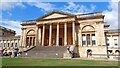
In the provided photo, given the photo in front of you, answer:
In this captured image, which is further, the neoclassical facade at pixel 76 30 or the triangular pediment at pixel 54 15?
the triangular pediment at pixel 54 15

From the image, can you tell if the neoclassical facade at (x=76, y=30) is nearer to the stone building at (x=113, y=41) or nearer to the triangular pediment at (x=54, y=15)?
the triangular pediment at (x=54, y=15)

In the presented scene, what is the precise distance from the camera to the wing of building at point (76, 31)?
38750 millimetres

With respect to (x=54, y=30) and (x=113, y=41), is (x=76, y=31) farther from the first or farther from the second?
(x=113, y=41)

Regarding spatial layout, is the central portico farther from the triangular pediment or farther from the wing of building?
the triangular pediment

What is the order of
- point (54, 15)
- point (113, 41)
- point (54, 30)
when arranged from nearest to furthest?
point (54, 15) < point (54, 30) < point (113, 41)

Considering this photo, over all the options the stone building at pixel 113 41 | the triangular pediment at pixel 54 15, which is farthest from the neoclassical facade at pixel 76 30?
the stone building at pixel 113 41

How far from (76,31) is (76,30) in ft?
0.91

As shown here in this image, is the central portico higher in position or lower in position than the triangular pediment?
lower

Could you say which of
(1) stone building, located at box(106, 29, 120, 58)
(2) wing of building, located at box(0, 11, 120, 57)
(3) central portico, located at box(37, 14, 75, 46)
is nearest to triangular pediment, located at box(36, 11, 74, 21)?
(2) wing of building, located at box(0, 11, 120, 57)

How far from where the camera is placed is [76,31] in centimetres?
4134

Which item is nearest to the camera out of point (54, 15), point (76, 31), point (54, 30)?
point (76, 31)

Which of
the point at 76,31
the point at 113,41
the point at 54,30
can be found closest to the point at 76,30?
the point at 76,31

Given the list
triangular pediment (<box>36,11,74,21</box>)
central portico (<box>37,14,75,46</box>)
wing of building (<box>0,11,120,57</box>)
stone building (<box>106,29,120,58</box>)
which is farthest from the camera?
stone building (<box>106,29,120,58</box>)

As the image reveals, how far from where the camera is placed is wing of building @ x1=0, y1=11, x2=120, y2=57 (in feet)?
127
